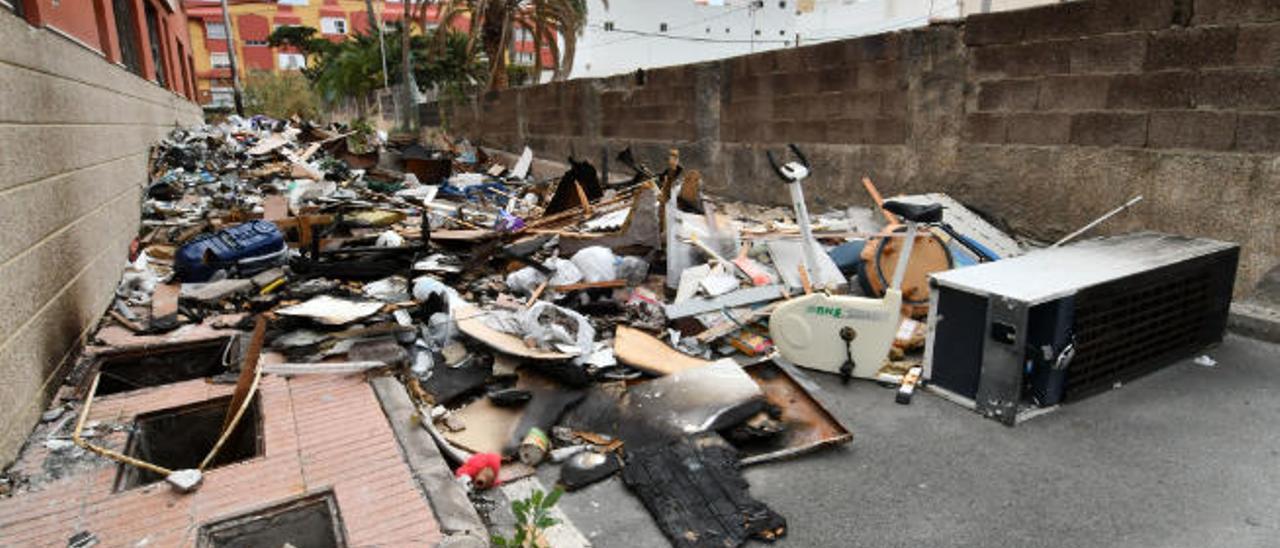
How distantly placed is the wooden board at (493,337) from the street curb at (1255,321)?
13.2 ft

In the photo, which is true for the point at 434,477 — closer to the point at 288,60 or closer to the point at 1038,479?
the point at 1038,479

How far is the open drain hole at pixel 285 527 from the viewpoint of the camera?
2.28 m

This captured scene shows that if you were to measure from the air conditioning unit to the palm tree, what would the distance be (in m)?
14.5

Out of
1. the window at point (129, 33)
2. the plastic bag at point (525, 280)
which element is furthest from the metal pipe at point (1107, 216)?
the window at point (129, 33)

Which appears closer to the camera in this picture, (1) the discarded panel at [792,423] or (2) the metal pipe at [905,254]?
(1) the discarded panel at [792,423]

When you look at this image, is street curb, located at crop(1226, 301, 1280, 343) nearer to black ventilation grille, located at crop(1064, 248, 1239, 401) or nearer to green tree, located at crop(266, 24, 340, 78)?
black ventilation grille, located at crop(1064, 248, 1239, 401)

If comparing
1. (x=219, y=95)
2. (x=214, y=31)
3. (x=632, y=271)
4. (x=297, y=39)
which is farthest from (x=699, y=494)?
(x=214, y=31)

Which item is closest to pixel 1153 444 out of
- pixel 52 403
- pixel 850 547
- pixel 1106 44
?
pixel 850 547

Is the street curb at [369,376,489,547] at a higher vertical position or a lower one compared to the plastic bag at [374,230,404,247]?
lower

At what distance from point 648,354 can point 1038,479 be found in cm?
199

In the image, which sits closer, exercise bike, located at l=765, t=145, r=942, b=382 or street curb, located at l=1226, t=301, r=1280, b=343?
exercise bike, located at l=765, t=145, r=942, b=382

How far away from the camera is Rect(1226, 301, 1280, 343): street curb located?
403 cm

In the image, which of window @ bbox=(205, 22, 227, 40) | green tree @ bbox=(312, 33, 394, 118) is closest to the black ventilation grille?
green tree @ bbox=(312, 33, 394, 118)

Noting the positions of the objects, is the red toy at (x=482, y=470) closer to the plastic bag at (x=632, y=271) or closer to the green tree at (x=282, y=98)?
the plastic bag at (x=632, y=271)
